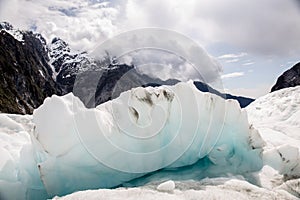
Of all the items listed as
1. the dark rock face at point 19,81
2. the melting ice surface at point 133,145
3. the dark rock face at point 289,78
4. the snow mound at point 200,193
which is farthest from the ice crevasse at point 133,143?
the dark rock face at point 19,81

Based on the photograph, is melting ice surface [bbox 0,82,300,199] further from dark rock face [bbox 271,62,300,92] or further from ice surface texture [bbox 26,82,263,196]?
dark rock face [bbox 271,62,300,92]

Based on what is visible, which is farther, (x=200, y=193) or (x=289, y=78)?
(x=289, y=78)

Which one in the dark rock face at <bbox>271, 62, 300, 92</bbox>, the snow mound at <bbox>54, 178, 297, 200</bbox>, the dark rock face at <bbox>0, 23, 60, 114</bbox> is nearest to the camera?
the snow mound at <bbox>54, 178, 297, 200</bbox>

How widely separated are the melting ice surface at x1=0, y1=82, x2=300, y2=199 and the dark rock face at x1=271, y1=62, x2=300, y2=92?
87.7 m

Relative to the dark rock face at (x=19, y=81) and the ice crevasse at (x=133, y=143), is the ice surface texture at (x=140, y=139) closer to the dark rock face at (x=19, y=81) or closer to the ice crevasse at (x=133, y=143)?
the ice crevasse at (x=133, y=143)

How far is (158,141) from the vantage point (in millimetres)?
9969

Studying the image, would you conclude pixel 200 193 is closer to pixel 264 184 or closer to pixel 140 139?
pixel 264 184

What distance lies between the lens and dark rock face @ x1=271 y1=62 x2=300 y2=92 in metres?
93.7

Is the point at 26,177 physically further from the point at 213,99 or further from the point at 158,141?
the point at 213,99

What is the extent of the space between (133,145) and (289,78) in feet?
310

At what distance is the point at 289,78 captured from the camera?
317 feet

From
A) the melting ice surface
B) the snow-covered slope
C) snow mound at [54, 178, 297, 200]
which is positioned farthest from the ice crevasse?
snow mound at [54, 178, 297, 200]

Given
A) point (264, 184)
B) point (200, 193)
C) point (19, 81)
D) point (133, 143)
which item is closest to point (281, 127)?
point (264, 184)

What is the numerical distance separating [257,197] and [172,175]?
252cm
